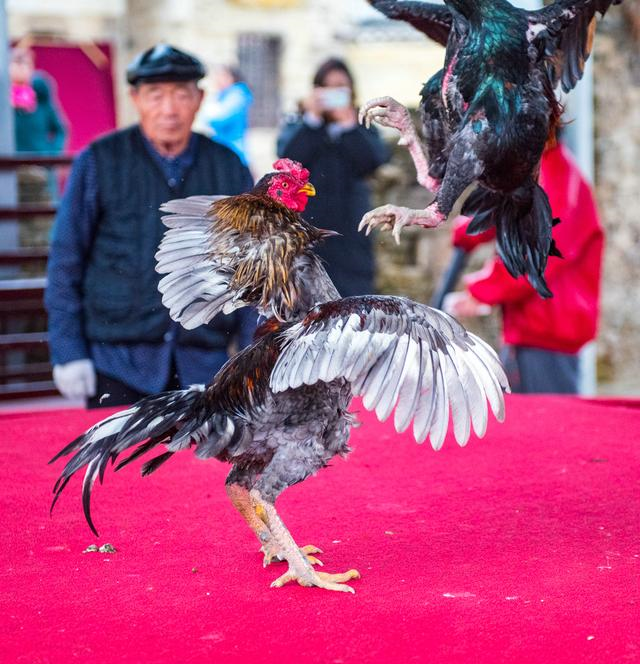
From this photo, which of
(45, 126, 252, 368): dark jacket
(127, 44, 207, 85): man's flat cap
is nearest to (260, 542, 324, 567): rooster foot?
(45, 126, 252, 368): dark jacket

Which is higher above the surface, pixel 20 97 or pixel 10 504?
pixel 20 97

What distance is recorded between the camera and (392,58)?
17656mm

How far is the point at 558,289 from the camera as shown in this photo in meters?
4.56

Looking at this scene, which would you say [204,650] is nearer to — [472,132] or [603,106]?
[472,132]

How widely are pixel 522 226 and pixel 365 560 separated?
97 centimetres

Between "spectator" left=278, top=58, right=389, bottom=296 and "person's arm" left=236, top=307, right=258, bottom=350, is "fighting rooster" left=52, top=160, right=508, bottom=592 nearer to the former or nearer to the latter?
"person's arm" left=236, top=307, right=258, bottom=350

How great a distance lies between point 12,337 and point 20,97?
10.8 feet

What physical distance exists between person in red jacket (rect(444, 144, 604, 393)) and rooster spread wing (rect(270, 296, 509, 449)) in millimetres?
2116

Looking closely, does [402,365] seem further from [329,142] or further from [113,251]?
[329,142]

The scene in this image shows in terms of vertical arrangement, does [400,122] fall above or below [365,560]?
above

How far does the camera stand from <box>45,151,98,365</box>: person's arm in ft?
12.5

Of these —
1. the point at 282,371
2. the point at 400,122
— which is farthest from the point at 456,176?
the point at 282,371

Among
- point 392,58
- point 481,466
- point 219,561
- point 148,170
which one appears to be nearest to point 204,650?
point 219,561

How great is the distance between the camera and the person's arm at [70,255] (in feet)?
12.5
